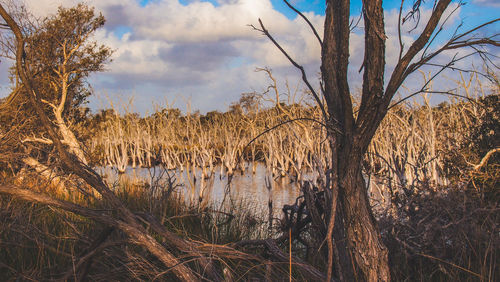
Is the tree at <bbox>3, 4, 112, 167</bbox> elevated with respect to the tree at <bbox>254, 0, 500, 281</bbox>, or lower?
elevated

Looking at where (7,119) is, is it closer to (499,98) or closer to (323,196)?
(323,196)

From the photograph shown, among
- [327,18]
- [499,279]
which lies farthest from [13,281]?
[499,279]

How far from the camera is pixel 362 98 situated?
224 centimetres

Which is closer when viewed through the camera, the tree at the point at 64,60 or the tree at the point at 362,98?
the tree at the point at 362,98

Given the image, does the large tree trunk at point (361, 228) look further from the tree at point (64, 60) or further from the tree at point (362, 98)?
the tree at point (64, 60)

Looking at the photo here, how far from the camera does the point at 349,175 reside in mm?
2307

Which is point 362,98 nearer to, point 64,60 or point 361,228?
point 361,228

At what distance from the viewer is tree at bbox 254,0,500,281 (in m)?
2.18

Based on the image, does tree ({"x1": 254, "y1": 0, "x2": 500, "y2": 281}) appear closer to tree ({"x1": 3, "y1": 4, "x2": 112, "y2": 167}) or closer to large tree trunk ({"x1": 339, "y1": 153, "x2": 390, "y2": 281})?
large tree trunk ({"x1": 339, "y1": 153, "x2": 390, "y2": 281})

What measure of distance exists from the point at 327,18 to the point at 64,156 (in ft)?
6.10

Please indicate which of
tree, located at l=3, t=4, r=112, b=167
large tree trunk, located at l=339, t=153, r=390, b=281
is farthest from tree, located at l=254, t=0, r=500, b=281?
tree, located at l=3, t=4, r=112, b=167

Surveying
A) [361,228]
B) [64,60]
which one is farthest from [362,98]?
[64,60]

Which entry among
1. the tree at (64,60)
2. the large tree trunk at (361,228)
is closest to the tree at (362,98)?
the large tree trunk at (361,228)

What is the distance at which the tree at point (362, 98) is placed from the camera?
85.7 inches
